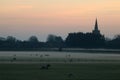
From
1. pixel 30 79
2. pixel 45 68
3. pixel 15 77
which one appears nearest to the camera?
pixel 30 79

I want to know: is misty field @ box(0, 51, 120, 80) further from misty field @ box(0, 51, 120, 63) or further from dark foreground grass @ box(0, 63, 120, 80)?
misty field @ box(0, 51, 120, 63)

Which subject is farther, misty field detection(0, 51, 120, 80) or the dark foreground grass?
→ misty field detection(0, 51, 120, 80)

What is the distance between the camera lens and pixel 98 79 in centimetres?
4297

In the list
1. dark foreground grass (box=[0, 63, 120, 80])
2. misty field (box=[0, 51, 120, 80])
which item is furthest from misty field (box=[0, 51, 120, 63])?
dark foreground grass (box=[0, 63, 120, 80])

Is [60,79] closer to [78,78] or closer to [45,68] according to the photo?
[78,78]

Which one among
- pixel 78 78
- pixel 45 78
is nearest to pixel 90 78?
pixel 78 78

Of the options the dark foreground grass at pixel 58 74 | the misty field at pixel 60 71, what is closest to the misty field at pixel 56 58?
the misty field at pixel 60 71

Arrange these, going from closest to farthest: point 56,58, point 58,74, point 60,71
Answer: point 58,74 → point 60,71 → point 56,58

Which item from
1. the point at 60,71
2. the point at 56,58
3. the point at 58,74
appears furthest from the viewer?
the point at 56,58

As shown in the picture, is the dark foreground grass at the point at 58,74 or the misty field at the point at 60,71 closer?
the dark foreground grass at the point at 58,74

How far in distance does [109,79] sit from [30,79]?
672 cm

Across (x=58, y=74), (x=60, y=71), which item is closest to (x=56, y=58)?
(x=60, y=71)

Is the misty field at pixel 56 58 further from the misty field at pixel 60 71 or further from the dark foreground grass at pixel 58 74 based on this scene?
the dark foreground grass at pixel 58 74

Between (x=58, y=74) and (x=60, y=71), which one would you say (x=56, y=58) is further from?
(x=58, y=74)
